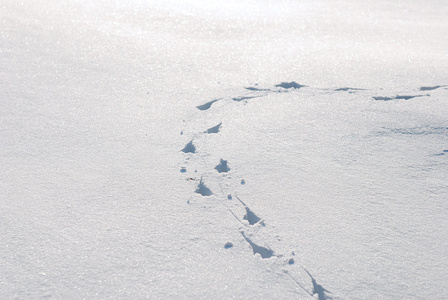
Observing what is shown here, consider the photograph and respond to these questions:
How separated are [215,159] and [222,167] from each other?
0.05 metres

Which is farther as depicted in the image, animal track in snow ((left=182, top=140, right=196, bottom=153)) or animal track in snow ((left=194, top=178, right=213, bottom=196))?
animal track in snow ((left=182, top=140, right=196, bottom=153))

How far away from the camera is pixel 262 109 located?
2.00 metres

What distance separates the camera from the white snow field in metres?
1.20

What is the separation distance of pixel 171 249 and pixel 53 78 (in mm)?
1378

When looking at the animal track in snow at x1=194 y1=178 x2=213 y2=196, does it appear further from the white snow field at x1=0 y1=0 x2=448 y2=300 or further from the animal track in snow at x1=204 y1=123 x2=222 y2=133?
the animal track in snow at x1=204 y1=123 x2=222 y2=133

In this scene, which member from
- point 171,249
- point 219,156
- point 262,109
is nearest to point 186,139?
point 219,156

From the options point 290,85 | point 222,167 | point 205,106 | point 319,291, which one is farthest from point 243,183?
point 290,85

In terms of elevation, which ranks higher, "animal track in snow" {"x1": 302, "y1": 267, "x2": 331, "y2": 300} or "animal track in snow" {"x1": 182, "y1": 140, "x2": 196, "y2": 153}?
"animal track in snow" {"x1": 182, "y1": 140, "x2": 196, "y2": 153}

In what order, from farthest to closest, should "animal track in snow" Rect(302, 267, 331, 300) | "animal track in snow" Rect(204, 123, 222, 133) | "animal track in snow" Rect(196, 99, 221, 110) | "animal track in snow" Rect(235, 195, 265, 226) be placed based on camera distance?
"animal track in snow" Rect(196, 99, 221, 110), "animal track in snow" Rect(204, 123, 222, 133), "animal track in snow" Rect(235, 195, 265, 226), "animal track in snow" Rect(302, 267, 331, 300)

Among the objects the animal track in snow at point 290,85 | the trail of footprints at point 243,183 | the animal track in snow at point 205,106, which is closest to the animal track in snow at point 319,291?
the trail of footprints at point 243,183

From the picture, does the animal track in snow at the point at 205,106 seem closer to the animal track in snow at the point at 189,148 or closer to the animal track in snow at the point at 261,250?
the animal track in snow at the point at 189,148

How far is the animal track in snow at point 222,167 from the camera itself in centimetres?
163

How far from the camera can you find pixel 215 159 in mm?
1666

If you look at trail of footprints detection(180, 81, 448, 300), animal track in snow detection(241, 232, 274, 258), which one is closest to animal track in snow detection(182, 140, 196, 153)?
trail of footprints detection(180, 81, 448, 300)
